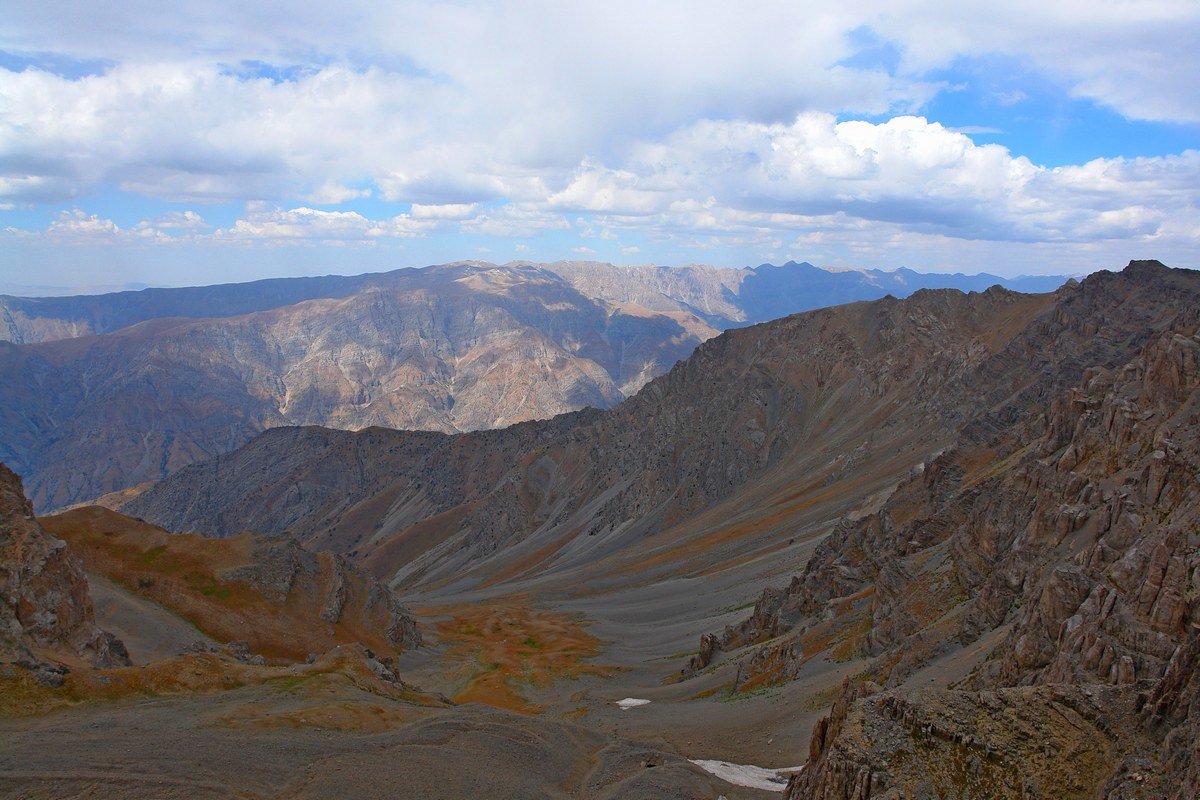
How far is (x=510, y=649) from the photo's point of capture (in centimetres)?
8338

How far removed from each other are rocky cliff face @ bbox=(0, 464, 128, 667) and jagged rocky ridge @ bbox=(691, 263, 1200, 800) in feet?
129

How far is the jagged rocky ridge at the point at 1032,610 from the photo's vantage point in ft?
71.5

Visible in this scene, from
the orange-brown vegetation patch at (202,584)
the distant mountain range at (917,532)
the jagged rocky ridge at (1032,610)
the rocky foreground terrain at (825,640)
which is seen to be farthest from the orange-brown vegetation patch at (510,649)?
the jagged rocky ridge at (1032,610)

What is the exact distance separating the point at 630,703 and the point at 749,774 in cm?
2129

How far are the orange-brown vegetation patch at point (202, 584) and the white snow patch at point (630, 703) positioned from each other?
26308 millimetres

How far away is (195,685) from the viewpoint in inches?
1591

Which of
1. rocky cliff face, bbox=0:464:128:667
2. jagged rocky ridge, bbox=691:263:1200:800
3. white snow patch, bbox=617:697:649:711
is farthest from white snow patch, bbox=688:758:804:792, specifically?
rocky cliff face, bbox=0:464:128:667

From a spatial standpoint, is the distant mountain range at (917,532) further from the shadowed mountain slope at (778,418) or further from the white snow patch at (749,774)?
the white snow patch at (749,774)

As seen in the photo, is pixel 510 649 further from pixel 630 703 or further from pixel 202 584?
pixel 202 584

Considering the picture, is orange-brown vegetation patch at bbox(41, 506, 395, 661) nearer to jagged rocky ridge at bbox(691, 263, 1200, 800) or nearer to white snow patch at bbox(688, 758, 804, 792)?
jagged rocky ridge at bbox(691, 263, 1200, 800)

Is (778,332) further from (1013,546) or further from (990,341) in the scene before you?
(1013,546)

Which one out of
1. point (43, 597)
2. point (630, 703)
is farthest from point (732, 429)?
point (43, 597)

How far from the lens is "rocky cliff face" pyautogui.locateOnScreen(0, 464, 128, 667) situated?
43062 millimetres

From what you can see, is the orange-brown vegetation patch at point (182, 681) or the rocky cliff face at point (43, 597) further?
the rocky cliff face at point (43, 597)
